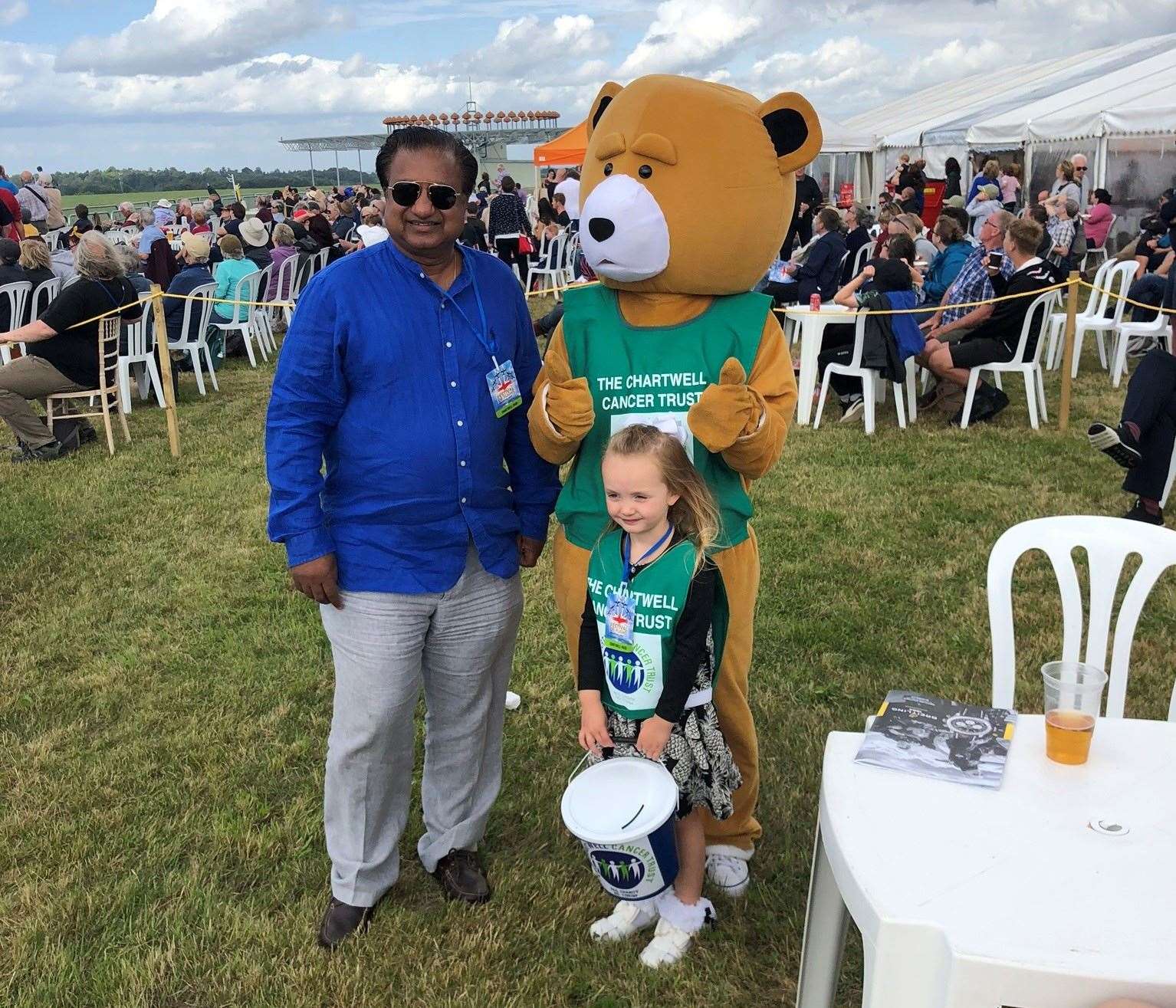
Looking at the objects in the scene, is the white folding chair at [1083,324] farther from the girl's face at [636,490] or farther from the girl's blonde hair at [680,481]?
the girl's face at [636,490]

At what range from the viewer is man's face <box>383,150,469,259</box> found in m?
2.28

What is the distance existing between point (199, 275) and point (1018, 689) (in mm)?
9149

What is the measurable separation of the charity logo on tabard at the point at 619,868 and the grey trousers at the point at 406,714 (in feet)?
1.68

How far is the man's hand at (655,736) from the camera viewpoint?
2.32 m

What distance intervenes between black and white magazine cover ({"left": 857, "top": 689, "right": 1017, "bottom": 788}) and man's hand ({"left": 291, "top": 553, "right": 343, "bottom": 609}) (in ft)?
4.00

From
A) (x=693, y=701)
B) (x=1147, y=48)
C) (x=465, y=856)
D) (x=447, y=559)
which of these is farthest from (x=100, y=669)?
(x=1147, y=48)

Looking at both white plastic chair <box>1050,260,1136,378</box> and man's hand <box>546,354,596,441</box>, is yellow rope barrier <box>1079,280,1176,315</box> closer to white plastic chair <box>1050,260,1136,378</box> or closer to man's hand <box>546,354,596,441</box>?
white plastic chair <box>1050,260,1136,378</box>

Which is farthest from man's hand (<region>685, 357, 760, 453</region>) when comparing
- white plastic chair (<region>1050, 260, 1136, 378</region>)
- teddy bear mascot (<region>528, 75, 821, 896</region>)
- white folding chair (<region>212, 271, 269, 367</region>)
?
white folding chair (<region>212, 271, 269, 367</region>)

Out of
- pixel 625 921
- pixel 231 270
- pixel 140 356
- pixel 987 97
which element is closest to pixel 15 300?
pixel 140 356

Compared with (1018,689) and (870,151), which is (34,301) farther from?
(870,151)

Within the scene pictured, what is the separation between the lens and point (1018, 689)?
3949 millimetres

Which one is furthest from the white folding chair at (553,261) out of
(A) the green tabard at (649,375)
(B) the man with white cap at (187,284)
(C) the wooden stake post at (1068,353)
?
(A) the green tabard at (649,375)

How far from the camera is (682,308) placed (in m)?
2.56

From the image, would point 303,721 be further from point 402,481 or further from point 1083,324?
point 1083,324
